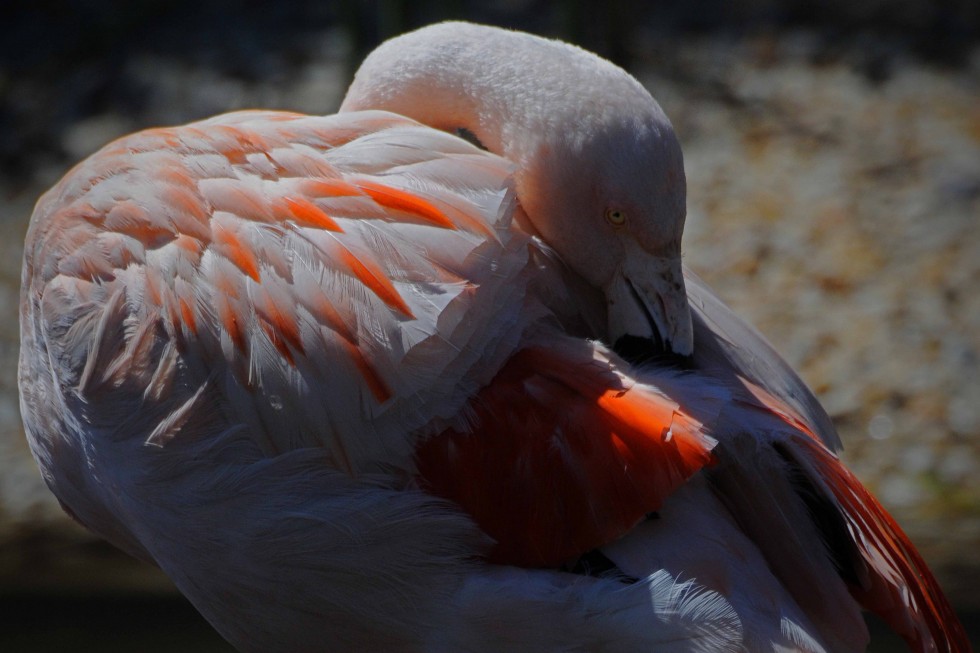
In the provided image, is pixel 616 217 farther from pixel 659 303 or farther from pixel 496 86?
pixel 496 86

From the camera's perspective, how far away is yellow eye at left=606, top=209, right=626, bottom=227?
1.84 meters

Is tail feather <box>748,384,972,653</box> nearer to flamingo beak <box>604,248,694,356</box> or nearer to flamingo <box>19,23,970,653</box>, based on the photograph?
flamingo <box>19,23,970,653</box>

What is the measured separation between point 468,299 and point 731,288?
2.55 m

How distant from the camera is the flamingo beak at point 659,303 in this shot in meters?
1.87

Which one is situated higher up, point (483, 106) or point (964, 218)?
point (483, 106)

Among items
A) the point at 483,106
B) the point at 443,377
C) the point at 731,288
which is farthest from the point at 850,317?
the point at 443,377

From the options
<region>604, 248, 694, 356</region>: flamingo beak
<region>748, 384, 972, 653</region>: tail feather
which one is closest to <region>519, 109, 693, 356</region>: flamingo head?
<region>604, 248, 694, 356</region>: flamingo beak

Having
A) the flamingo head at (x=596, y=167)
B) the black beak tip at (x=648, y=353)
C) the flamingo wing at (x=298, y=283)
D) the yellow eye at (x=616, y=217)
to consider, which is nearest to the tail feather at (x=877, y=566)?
the black beak tip at (x=648, y=353)

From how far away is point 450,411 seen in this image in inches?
69.9

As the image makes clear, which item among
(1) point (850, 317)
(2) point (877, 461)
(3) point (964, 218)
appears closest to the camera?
(2) point (877, 461)

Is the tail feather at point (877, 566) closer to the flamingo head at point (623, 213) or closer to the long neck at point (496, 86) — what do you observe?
the flamingo head at point (623, 213)

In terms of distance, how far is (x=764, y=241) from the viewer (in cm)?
429

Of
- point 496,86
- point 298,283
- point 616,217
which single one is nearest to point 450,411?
point 298,283

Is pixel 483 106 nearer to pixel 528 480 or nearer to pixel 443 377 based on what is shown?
pixel 443 377
